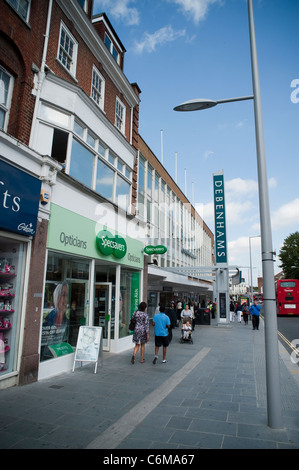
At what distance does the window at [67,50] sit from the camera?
29.7ft

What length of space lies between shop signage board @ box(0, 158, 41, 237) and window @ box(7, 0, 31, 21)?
432 cm

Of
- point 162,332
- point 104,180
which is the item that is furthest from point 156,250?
point 162,332

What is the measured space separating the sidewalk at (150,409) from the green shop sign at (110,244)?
3511mm

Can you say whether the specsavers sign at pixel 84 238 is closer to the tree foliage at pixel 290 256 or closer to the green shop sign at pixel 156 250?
the green shop sign at pixel 156 250

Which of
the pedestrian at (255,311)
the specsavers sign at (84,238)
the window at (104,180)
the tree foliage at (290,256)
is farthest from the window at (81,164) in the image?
the tree foliage at (290,256)

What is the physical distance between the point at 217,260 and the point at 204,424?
19.0 meters

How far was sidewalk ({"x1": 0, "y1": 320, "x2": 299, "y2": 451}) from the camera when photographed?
390 cm

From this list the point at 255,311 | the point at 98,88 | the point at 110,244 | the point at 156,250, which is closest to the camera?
the point at 110,244

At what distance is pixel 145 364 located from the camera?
28.9 feet

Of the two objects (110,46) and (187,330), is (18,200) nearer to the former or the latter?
(187,330)

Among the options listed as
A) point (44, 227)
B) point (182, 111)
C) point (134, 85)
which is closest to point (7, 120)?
point (44, 227)

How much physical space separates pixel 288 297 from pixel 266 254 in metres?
30.3

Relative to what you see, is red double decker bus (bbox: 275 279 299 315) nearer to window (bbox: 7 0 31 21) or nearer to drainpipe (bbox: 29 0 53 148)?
drainpipe (bbox: 29 0 53 148)

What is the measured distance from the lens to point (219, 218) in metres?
24.2
